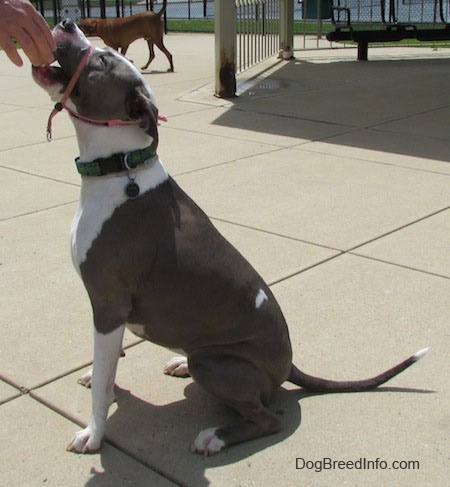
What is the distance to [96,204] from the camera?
298cm

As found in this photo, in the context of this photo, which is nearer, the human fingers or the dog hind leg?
the human fingers

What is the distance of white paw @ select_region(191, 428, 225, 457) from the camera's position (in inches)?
117

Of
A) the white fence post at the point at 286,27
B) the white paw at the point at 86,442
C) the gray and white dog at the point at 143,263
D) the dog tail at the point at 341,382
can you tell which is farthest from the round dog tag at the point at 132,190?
the white fence post at the point at 286,27

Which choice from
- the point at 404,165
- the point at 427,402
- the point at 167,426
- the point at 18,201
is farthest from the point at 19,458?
the point at 404,165

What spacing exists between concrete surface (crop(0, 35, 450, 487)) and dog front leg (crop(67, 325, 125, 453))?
54mm

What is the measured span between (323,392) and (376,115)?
21.4ft

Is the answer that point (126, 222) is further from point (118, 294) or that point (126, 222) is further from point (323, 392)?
point (323, 392)

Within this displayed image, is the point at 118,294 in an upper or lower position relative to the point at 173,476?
upper

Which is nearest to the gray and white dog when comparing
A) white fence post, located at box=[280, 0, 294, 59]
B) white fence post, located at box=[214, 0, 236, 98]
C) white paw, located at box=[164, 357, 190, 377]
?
white paw, located at box=[164, 357, 190, 377]

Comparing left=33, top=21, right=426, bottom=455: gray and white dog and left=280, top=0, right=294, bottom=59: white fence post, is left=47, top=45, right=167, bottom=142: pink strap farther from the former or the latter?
left=280, top=0, right=294, bottom=59: white fence post

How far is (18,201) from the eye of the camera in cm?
620

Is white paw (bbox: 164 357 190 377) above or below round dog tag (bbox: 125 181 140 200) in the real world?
below

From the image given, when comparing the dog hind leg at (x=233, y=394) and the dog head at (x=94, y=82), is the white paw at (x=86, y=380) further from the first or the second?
the dog head at (x=94, y=82)

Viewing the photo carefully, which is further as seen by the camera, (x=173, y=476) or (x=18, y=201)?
(x=18, y=201)
